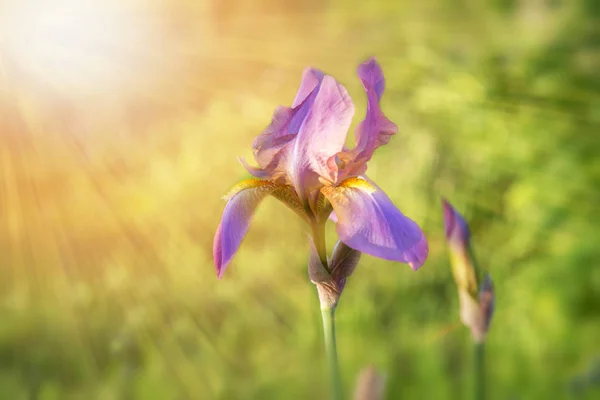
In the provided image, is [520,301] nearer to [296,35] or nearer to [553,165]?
[553,165]

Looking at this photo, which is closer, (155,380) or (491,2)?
(155,380)

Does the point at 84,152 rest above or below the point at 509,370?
above

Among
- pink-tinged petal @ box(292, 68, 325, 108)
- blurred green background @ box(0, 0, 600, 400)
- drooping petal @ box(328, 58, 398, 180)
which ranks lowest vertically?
blurred green background @ box(0, 0, 600, 400)

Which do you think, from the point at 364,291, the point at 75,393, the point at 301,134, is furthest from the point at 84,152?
the point at 301,134

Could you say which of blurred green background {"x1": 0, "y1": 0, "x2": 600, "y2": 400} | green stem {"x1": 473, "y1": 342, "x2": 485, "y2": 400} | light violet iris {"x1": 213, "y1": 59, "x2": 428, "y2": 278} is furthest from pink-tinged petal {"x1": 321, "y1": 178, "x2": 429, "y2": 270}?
blurred green background {"x1": 0, "y1": 0, "x2": 600, "y2": 400}

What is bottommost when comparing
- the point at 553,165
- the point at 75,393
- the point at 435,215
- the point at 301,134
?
the point at 75,393

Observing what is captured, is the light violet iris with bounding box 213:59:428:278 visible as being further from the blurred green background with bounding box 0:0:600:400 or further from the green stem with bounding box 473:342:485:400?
the blurred green background with bounding box 0:0:600:400

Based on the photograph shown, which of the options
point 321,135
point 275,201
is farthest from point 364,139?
point 275,201

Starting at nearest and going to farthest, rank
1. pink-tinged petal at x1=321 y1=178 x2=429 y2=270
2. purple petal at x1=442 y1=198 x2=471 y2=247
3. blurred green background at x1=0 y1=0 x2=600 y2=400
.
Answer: pink-tinged petal at x1=321 y1=178 x2=429 y2=270 → purple petal at x1=442 y1=198 x2=471 y2=247 → blurred green background at x1=0 y1=0 x2=600 y2=400
